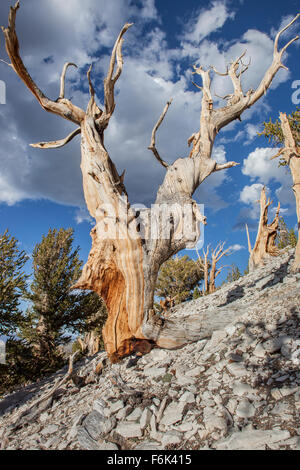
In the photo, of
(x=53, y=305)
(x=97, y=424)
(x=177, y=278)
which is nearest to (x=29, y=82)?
(x=97, y=424)

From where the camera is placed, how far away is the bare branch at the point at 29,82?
3.13 m

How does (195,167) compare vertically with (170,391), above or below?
above

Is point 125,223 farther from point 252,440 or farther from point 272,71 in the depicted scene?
point 272,71

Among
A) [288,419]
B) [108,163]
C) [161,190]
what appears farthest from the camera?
[161,190]

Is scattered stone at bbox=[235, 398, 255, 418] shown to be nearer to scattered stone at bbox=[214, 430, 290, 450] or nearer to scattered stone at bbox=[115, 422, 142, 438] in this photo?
scattered stone at bbox=[214, 430, 290, 450]

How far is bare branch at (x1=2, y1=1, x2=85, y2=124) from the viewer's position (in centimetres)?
313

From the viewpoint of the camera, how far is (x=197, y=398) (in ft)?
7.36

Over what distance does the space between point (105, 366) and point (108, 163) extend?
9.52ft

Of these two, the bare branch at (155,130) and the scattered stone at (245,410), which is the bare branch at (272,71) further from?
the scattered stone at (245,410)

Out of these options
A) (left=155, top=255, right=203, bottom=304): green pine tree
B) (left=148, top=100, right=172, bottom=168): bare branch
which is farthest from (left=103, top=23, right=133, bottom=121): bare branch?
(left=155, top=255, right=203, bottom=304): green pine tree

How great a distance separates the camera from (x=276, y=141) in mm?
8211

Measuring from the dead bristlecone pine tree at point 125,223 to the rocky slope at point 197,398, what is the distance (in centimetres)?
39

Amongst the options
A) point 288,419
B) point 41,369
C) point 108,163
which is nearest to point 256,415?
point 288,419

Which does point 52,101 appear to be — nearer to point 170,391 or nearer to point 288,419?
point 170,391
